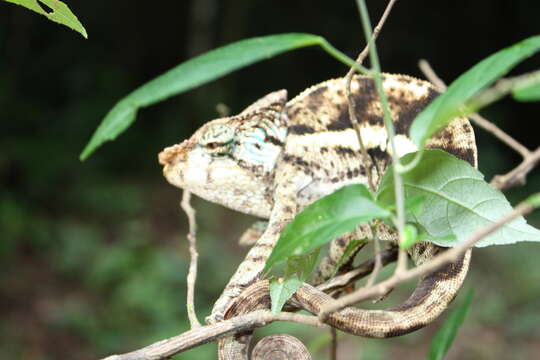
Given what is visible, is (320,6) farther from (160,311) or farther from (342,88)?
(342,88)

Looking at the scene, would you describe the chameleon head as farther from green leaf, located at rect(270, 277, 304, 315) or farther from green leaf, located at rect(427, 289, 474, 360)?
green leaf, located at rect(427, 289, 474, 360)

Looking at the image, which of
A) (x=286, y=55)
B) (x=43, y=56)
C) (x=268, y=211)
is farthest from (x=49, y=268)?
(x=268, y=211)

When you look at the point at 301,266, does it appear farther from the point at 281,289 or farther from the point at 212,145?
the point at 212,145

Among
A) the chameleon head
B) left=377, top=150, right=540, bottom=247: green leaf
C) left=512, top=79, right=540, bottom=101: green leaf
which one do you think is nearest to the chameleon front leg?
the chameleon head

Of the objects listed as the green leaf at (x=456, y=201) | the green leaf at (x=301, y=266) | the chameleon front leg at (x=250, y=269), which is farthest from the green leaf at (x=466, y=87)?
the chameleon front leg at (x=250, y=269)

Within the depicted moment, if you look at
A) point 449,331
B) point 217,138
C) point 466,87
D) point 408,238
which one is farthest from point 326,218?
point 217,138
